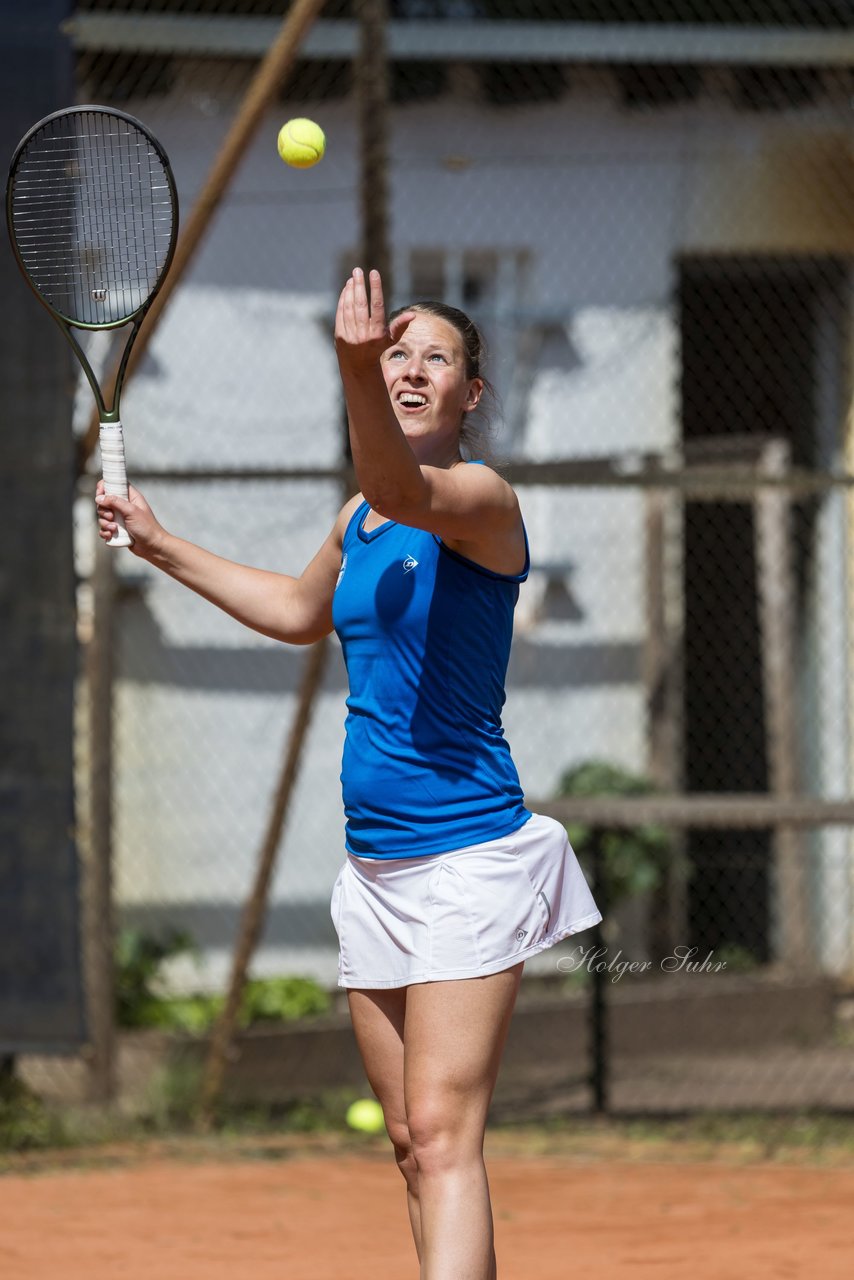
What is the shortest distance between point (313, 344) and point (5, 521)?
255cm

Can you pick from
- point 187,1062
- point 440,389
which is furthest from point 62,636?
point 440,389

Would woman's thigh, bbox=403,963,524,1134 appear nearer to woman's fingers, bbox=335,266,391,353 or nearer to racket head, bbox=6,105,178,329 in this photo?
woman's fingers, bbox=335,266,391,353

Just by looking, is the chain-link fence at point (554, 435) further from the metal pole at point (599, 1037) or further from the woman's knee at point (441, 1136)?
the woman's knee at point (441, 1136)

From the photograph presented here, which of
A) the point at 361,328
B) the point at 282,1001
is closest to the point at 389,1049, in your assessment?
the point at 361,328

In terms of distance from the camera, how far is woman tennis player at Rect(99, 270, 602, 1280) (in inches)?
108

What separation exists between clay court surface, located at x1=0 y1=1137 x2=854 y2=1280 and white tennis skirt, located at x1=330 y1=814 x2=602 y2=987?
1640mm

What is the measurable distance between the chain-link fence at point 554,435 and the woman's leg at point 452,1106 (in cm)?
420

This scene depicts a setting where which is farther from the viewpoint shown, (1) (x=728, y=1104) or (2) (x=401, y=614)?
(1) (x=728, y=1104)

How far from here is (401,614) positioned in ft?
9.32

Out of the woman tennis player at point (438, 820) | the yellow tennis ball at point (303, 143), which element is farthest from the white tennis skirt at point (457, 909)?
the yellow tennis ball at point (303, 143)

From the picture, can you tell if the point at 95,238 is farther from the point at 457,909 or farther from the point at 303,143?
the point at 457,909

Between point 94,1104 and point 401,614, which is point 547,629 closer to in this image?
point 94,1104

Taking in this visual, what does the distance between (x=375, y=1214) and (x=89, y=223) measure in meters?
2.82

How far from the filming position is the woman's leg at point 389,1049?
2.94 meters
